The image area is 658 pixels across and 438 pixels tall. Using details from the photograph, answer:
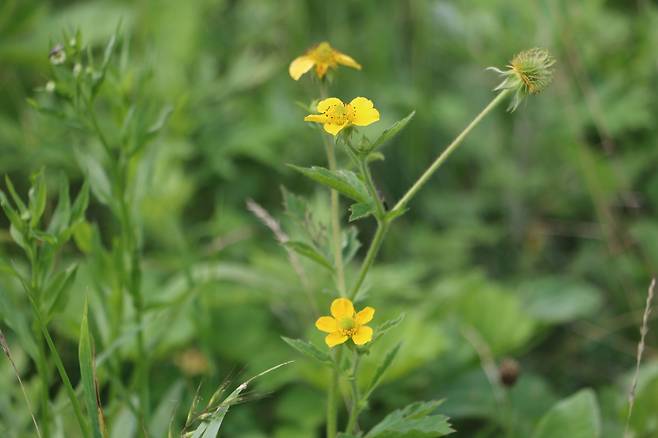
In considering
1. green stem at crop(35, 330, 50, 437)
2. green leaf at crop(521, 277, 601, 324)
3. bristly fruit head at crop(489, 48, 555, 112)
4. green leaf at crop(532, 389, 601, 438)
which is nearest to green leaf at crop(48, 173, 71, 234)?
green stem at crop(35, 330, 50, 437)

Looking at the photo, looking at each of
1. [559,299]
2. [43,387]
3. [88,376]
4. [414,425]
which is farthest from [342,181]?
[559,299]

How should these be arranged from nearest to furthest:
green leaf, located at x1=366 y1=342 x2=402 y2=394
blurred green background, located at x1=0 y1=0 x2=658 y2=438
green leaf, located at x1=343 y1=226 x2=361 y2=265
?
green leaf, located at x1=366 y1=342 x2=402 y2=394, green leaf, located at x1=343 y1=226 x2=361 y2=265, blurred green background, located at x1=0 y1=0 x2=658 y2=438

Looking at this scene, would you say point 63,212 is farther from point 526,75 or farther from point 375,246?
point 526,75

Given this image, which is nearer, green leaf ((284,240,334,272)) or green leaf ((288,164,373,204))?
green leaf ((288,164,373,204))

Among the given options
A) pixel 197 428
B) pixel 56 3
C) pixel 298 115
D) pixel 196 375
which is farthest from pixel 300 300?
pixel 56 3

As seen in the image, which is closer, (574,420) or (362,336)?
(362,336)

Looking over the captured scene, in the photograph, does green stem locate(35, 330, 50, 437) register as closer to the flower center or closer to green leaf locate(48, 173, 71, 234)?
green leaf locate(48, 173, 71, 234)

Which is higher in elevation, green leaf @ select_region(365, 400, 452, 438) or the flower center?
the flower center
